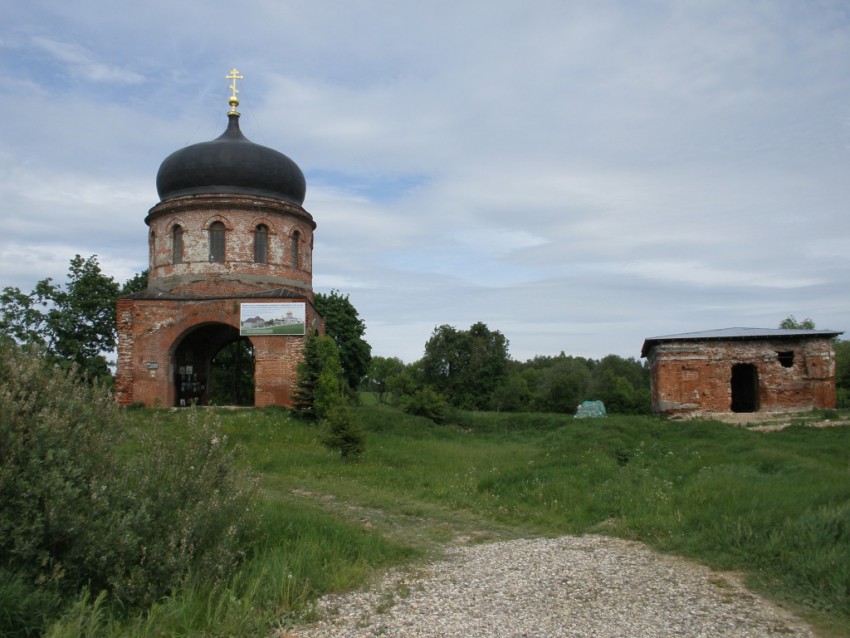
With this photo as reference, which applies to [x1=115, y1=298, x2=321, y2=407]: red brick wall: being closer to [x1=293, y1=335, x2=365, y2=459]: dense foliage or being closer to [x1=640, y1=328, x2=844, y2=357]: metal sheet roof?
[x1=293, y1=335, x2=365, y2=459]: dense foliage

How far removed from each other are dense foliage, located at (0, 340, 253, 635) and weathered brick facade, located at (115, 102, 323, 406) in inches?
522

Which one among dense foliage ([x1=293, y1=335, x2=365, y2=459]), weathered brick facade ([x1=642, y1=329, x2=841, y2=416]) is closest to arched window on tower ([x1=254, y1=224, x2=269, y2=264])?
dense foliage ([x1=293, y1=335, x2=365, y2=459])

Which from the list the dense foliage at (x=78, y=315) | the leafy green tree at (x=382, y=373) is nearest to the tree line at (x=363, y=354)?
the dense foliage at (x=78, y=315)

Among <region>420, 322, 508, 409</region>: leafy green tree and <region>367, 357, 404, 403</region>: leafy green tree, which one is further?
<region>367, 357, 404, 403</region>: leafy green tree

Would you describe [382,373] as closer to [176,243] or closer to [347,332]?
[347,332]

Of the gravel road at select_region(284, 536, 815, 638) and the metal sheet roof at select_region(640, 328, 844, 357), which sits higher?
the metal sheet roof at select_region(640, 328, 844, 357)

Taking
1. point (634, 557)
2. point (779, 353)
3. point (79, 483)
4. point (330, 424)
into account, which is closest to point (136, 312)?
point (330, 424)

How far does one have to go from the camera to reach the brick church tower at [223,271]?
1986 cm

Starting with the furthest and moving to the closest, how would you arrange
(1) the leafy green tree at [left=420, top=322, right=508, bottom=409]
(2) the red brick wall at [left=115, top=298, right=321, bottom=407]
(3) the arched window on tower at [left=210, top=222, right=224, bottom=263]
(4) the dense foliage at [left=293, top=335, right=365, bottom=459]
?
1. (1) the leafy green tree at [left=420, top=322, right=508, bottom=409]
2. (3) the arched window on tower at [left=210, top=222, right=224, bottom=263]
3. (2) the red brick wall at [left=115, top=298, right=321, bottom=407]
4. (4) the dense foliage at [left=293, top=335, right=365, bottom=459]

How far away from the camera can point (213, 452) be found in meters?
6.80

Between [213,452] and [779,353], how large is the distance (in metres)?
18.7

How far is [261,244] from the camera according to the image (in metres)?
21.5

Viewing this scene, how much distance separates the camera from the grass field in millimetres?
5727

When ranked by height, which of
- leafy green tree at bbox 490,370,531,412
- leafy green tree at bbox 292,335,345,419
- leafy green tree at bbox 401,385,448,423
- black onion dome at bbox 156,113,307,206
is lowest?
leafy green tree at bbox 490,370,531,412
